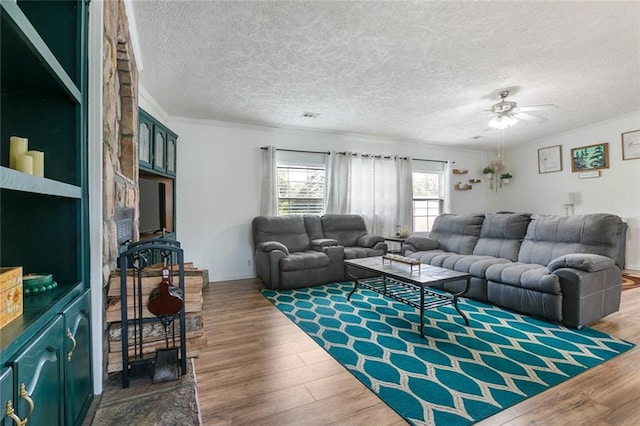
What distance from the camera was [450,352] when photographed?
2.22 meters

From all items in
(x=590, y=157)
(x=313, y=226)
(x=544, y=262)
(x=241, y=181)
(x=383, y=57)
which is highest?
(x=383, y=57)

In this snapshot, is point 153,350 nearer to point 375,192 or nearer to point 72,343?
point 72,343

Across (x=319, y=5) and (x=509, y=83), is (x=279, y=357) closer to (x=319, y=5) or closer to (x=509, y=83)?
(x=319, y=5)

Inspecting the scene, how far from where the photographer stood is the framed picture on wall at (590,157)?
5160 mm

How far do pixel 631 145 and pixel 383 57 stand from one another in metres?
4.94

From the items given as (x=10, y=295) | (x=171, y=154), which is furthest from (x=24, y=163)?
(x=171, y=154)

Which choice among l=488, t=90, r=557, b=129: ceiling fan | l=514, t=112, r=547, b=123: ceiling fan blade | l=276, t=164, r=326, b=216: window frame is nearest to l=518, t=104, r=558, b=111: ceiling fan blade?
l=488, t=90, r=557, b=129: ceiling fan

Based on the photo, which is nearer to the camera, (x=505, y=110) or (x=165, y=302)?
(x=165, y=302)

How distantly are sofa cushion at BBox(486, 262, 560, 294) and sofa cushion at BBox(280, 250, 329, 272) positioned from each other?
202 cm

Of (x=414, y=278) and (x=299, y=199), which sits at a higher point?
(x=299, y=199)

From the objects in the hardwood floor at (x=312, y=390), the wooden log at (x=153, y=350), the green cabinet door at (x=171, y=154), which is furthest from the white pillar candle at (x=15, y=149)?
the green cabinet door at (x=171, y=154)

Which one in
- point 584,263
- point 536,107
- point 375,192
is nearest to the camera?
point 584,263

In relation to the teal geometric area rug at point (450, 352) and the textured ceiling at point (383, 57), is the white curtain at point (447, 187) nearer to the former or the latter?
the textured ceiling at point (383, 57)

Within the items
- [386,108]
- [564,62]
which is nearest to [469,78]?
[564,62]
